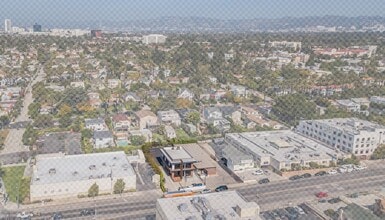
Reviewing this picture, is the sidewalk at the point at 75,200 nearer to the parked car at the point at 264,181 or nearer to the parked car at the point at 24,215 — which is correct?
the parked car at the point at 24,215

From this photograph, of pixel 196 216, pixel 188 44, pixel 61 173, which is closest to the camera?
pixel 196 216

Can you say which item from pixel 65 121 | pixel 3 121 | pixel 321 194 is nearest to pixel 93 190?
pixel 321 194

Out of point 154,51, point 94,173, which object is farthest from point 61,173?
point 154,51

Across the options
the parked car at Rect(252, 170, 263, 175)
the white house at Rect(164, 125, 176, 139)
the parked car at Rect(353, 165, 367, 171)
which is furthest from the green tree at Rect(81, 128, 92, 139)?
the parked car at Rect(353, 165, 367, 171)

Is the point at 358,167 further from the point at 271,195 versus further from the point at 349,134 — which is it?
the point at 271,195

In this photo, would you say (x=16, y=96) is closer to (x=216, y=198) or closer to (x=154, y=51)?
(x=154, y=51)
